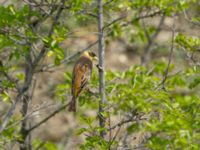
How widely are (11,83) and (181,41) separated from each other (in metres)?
2.23

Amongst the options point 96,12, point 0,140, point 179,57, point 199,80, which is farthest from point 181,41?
point 179,57

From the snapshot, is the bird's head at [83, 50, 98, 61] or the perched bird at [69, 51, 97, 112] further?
the bird's head at [83, 50, 98, 61]

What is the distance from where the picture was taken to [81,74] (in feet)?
26.1

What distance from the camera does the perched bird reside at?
774cm

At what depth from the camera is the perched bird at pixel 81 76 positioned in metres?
7.74

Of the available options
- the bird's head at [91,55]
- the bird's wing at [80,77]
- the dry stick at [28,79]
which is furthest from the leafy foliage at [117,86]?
the bird's head at [91,55]

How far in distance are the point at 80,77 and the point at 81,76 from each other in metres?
0.04

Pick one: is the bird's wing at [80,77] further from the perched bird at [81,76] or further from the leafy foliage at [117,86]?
the leafy foliage at [117,86]

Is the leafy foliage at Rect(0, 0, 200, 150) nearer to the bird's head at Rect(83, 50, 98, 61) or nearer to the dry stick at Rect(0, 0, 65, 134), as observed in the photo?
the dry stick at Rect(0, 0, 65, 134)

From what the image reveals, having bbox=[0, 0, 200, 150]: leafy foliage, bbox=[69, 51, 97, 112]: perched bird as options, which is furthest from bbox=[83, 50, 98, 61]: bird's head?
bbox=[0, 0, 200, 150]: leafy foliage

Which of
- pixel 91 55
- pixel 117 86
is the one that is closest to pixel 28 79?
pixel 91 55

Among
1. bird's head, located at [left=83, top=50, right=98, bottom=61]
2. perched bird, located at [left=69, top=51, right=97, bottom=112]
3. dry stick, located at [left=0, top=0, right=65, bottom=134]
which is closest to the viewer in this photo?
perched bird, located at [left=69, top=51, right=97, bottom=112]

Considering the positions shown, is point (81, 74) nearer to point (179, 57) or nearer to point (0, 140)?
point (0, 140)

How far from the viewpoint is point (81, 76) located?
7.95m
